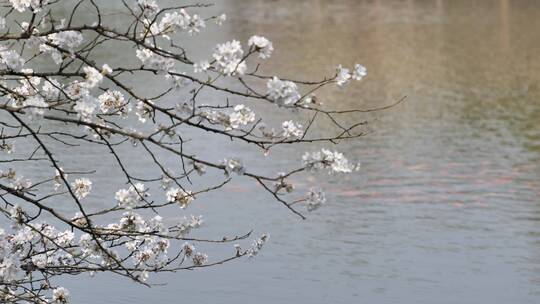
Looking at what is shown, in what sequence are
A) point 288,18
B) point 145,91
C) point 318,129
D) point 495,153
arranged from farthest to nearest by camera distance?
point 288,18
point 145,91
point 318,129
point 495,153

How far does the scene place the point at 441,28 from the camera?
144 ft

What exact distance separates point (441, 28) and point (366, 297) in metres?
32.9

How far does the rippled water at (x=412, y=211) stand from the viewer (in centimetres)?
1237

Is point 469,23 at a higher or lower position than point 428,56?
higher

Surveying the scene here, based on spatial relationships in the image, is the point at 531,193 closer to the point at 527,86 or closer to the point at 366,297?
the point at 366,297

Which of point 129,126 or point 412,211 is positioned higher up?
point 412,211

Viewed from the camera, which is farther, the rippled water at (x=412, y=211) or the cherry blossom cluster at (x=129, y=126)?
the rippled water at (x=412, y=211)

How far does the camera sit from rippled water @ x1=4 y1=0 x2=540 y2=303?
12.4 m

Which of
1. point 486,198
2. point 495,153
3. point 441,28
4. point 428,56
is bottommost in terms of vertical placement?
point 486,198

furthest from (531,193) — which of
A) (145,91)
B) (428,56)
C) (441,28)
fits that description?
(441,28)

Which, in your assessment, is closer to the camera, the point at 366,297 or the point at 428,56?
the point at 366,297

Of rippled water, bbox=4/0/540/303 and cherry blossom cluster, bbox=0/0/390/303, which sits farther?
rippled water, bbox=4/0/540/303

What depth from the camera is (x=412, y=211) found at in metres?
15.8

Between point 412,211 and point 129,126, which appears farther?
point 412,211
